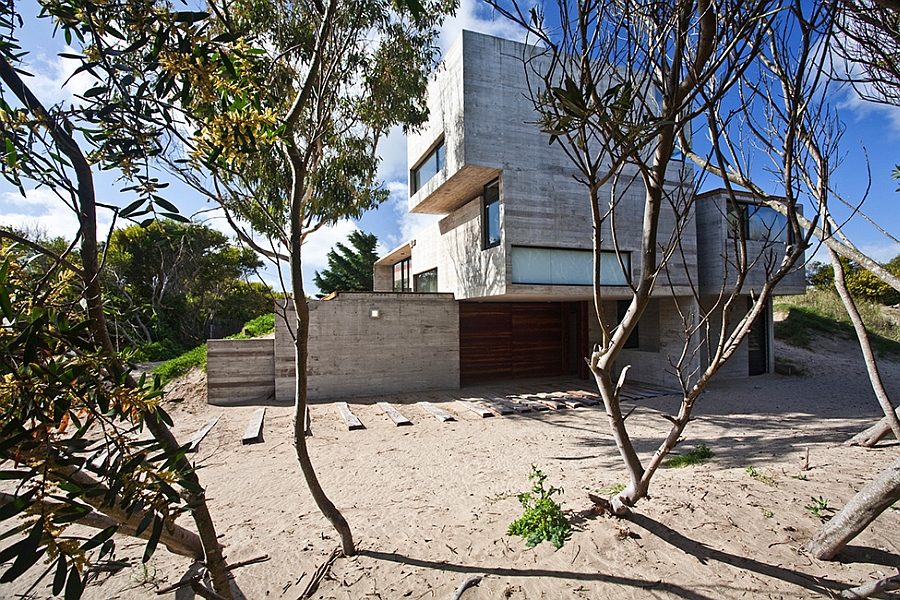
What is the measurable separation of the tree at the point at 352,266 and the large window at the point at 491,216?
21.0 m

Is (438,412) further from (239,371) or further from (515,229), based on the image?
(239,371)

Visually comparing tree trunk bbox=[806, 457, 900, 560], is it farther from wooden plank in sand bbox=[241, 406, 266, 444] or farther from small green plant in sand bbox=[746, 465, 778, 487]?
wooden plank in sand bbox=[241, 406, 266, 444]

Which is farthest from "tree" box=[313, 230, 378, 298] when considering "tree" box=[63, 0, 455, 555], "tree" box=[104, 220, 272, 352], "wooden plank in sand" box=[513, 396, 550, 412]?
"tree" box=[63, 0, 455, 555]

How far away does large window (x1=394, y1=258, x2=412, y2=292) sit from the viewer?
1691cm

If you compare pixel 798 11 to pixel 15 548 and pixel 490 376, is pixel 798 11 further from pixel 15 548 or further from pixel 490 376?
pixel 490 376

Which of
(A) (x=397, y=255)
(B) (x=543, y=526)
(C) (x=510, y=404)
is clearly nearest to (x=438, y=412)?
(C) (x=510, y=404)

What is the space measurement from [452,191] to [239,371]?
682 cm

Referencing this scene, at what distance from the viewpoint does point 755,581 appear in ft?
7.55

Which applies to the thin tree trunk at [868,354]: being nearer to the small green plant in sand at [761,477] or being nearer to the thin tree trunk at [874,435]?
the small green plant in sand at [761,477]

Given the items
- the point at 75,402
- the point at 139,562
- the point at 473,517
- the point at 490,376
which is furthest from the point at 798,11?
the point at 490,376

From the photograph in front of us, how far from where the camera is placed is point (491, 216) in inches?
379

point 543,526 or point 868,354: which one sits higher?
point 868,354

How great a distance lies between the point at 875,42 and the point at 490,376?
1052 cm

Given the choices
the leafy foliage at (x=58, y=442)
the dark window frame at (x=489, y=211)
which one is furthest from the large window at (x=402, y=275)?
the leafy foliage at (x=58, y=442)
